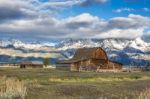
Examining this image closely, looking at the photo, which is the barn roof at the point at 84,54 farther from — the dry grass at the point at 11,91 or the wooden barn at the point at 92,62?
the dry grass at the point at 11,91

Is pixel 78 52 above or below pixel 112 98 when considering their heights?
above

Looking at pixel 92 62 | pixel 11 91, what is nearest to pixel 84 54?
pixel 92 62

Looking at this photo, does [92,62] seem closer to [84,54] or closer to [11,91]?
[84,54]

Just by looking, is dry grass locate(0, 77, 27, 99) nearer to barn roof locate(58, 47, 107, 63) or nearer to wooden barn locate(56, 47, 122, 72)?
wooden barn locate(56, 47, 122, 72)

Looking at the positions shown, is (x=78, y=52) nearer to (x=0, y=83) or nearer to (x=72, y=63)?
(x=72, y=63)

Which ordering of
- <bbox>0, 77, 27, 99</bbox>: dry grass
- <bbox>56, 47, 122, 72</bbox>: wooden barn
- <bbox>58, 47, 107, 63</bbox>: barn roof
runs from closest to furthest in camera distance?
<bbox>0, 77, 27, 99</bbox>: dry grass → <bbox>56, 47, 122, 72</bbox>: wooden barn → <bbox>58, 47, 107, 63</bbox>: barn roof

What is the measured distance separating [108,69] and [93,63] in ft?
17.3

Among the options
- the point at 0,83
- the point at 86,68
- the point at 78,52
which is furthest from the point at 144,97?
the point at 78,52

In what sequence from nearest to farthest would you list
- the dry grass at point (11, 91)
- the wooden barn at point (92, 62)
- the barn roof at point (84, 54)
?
the dry grass at point (11, 91)
the wooden barn at point (92, 62)
the barn roof at point (84, 54)

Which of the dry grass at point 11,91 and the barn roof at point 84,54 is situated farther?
the barn roof at point 84,54

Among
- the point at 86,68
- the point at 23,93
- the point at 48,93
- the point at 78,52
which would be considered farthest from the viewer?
the point at 78,52

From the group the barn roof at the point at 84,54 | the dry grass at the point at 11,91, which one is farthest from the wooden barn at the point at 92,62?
the dry grass at the point at 11,91

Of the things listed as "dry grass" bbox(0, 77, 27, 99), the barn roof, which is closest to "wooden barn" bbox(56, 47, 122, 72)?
the barn roof

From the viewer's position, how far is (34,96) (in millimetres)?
34938
